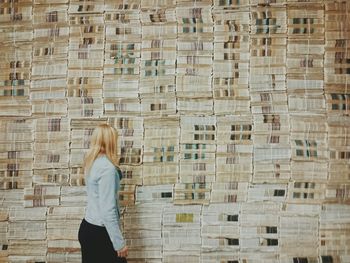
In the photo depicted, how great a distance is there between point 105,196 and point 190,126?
0.93 metres

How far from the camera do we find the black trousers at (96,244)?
1909 mm

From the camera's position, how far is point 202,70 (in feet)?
8.54

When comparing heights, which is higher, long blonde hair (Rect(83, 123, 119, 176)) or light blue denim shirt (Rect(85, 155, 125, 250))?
long blonde hair (Rect(83, 123, 119, 176))

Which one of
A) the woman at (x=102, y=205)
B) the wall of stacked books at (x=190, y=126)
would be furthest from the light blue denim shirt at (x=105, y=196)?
the wall of stacked books at (x=190, y=126)

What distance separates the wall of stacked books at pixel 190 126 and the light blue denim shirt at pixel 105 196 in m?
0.66

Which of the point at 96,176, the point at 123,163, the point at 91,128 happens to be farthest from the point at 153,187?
the point at 96,176

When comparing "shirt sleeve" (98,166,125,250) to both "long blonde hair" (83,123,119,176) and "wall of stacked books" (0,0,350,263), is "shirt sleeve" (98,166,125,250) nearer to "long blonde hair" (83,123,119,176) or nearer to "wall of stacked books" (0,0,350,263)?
"long blonde hair" (83,123,119,176)

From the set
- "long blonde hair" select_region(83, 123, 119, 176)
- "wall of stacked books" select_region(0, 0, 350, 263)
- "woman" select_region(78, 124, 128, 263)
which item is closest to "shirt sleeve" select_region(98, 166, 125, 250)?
"woman" select_region(78, 124, 128, 263)

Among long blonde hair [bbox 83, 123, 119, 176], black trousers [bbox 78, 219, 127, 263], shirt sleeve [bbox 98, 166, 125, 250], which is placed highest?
long blonde hair [bbox 83, 123, 119, 176]

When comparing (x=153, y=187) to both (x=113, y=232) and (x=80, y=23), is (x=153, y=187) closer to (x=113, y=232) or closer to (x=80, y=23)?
(x=113, y=232)

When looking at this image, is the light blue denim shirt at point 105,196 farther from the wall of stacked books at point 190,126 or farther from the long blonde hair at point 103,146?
the wall of stacked books at point 190,126

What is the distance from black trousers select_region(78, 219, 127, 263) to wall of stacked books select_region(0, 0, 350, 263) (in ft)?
2.09

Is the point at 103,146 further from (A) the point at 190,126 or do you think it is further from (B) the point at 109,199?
(A) the point at 190,126

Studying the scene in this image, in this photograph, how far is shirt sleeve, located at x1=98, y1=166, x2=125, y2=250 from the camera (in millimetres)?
1843
